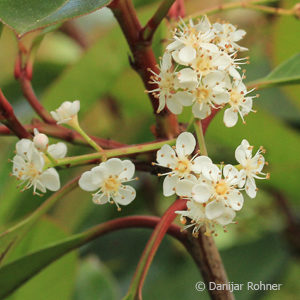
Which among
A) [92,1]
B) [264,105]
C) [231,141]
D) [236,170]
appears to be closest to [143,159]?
[236,170]

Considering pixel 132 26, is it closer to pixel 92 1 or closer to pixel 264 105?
pixel 92 1

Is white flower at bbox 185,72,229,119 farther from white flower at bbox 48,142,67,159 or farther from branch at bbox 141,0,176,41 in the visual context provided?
white flower at bbox 48,142,67,159

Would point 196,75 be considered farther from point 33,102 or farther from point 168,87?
point 33,102

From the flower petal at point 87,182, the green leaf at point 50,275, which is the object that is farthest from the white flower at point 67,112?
the green leaf at point 50,275

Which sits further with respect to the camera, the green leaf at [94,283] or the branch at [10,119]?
the green leaf at [94,283]

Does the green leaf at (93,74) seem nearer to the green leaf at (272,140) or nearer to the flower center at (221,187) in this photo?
the green leaf at (272,140)

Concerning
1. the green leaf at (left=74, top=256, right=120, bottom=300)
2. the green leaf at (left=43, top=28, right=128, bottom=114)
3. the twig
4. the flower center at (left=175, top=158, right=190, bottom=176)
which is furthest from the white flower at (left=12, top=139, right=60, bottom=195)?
the twig
